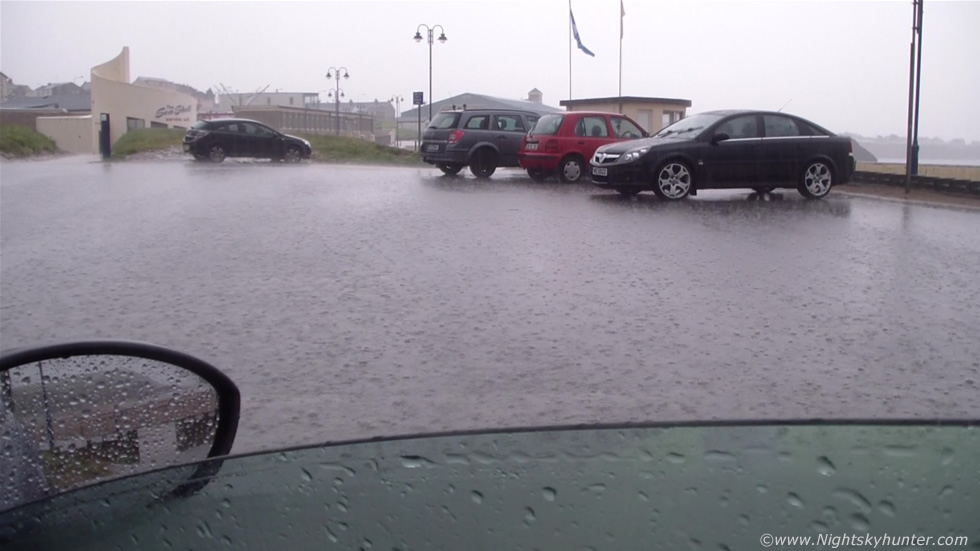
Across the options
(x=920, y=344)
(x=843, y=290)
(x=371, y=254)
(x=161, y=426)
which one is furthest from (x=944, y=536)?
(x=371, y=254)

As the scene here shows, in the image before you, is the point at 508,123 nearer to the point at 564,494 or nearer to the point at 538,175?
the point at 538,175

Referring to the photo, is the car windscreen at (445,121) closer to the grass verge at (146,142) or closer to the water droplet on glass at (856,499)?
the grass verge at (146,142)

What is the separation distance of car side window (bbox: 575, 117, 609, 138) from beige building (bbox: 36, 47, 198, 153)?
3983 centimetres

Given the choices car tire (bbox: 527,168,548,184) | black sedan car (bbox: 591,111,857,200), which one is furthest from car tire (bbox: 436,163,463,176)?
black sedan car (bbox: 591,111,857,200)

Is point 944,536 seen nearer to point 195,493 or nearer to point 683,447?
point 683,447

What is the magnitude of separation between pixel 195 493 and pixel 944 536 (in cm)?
190

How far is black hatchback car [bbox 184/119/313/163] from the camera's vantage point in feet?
106

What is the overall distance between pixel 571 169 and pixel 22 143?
31288 millimetres

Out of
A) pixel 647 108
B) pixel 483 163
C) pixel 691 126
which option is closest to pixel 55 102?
pixel 647 108

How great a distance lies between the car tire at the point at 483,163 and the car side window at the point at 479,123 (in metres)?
0.59

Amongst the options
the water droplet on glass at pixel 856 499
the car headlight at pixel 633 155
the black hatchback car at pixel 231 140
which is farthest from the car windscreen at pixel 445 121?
the water droplet on glass at pixel 856 499

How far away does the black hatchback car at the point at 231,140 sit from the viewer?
32344 mm

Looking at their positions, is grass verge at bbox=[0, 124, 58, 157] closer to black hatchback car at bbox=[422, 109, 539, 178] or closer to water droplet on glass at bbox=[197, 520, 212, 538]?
black hatchback car at bbox=[422, 109, 539, 178]

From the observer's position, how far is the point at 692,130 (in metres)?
17.1
